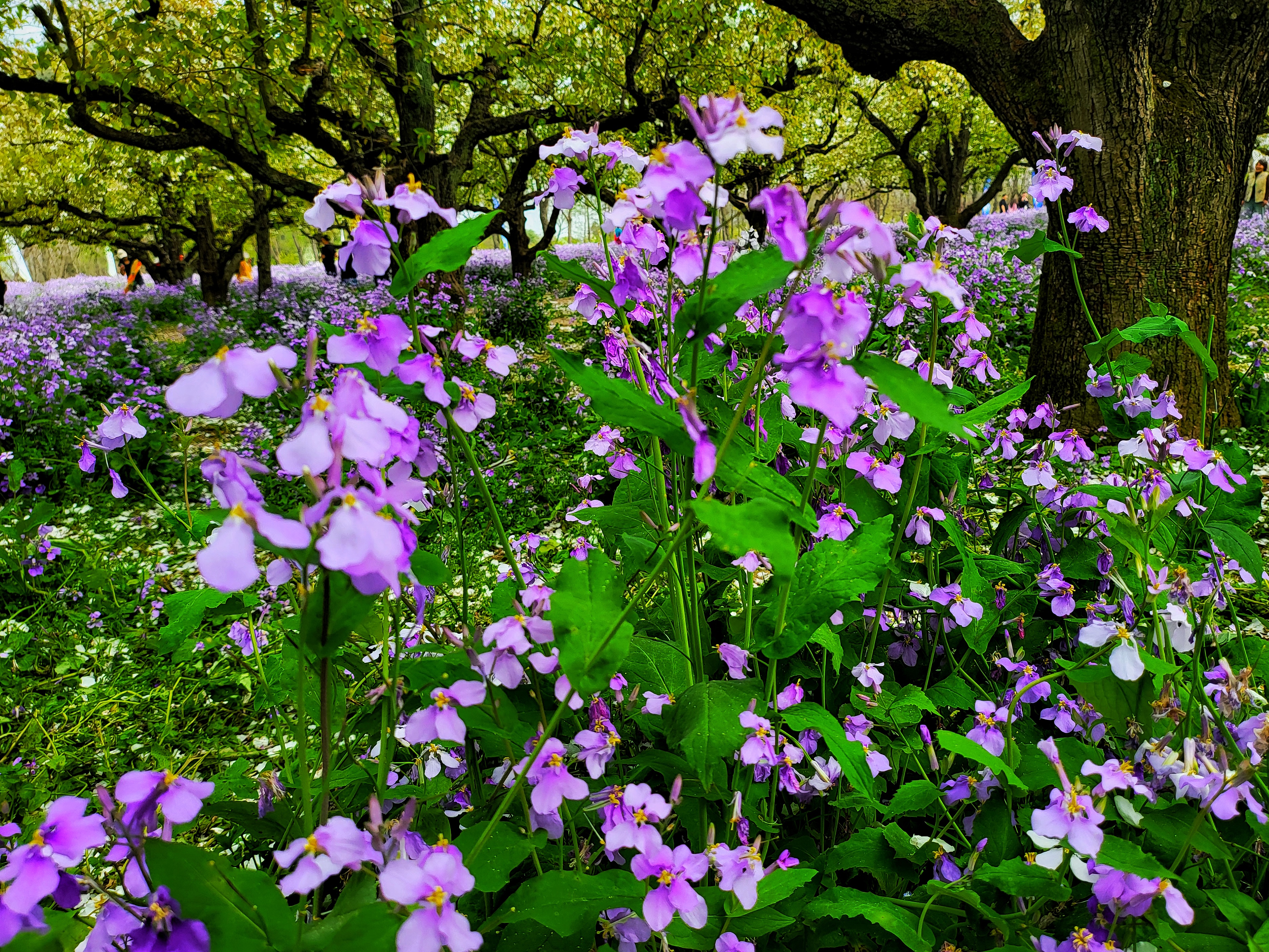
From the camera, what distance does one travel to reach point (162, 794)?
0.71 meters

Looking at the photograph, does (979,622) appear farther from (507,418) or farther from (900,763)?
(507,418)

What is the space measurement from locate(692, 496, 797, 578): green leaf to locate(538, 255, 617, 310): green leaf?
42cm

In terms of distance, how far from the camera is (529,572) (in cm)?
145

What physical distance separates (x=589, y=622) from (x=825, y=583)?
476mm

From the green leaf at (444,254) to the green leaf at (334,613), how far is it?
Answer: 297 mm

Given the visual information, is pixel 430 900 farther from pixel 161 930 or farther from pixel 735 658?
pixel 735 658

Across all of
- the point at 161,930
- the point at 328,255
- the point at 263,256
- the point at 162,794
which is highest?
the point at 162,794

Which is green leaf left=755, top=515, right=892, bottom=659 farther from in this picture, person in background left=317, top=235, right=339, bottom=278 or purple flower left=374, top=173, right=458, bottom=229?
person in background left=317, top=235, right=339, bottom=278

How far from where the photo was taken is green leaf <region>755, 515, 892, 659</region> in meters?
1.09

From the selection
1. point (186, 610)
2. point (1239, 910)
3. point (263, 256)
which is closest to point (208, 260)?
point (263, 256)

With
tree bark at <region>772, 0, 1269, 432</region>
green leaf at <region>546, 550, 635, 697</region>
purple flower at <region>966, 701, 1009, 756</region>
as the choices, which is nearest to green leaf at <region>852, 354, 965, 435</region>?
green leaf at <region>546, 550, 635, 697</region>

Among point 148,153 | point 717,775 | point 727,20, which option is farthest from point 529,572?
point 148,153

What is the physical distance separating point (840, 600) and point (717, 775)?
31 cm

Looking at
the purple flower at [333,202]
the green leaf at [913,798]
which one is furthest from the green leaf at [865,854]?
the purple flower at [333,202]
